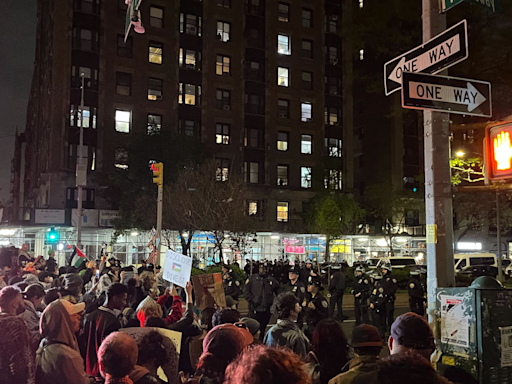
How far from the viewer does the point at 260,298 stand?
13.0 metres

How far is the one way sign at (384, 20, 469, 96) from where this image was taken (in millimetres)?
5438

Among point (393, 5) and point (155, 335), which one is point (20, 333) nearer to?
point (155, 335)

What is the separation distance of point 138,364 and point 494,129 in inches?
172

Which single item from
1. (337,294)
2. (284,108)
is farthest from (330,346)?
(284,108)

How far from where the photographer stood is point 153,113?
42.9m

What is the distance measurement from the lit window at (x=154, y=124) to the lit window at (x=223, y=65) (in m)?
7.12

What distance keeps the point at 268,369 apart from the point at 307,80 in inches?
1921

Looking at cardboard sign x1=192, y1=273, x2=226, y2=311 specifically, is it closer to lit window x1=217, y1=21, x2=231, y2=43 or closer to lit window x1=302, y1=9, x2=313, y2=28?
lit window x1=217, y1=21, x2=231, y2=43

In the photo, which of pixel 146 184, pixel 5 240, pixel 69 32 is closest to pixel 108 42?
pixel 69 32

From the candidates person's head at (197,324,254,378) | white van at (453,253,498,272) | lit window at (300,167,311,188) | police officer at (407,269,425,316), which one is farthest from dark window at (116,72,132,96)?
person's head at (197,324,254,378)

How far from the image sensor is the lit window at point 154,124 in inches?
1555

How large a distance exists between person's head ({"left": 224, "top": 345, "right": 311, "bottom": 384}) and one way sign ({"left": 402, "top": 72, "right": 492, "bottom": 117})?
12.1ft

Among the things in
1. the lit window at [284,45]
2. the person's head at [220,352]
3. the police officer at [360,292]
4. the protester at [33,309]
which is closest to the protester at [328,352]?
the person's head at [220,352]

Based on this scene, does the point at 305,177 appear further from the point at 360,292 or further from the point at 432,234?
the point at 432,234
